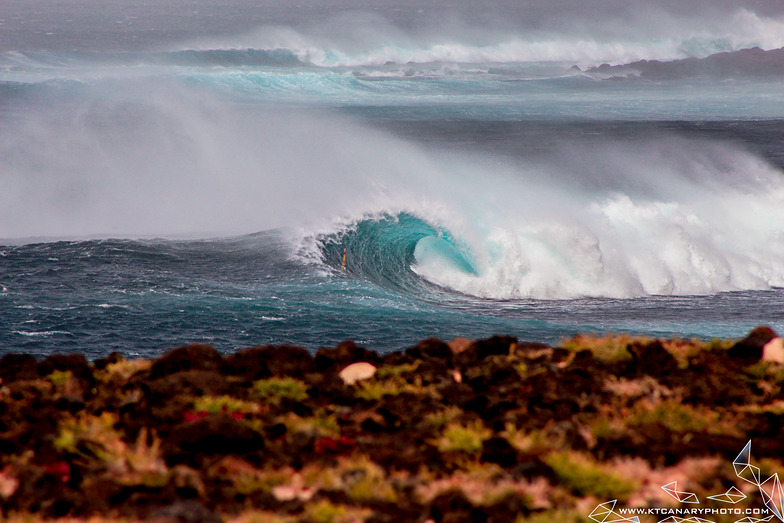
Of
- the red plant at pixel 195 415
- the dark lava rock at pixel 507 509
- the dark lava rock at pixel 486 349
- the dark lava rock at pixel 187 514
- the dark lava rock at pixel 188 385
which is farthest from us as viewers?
the dark lava rock at pixel 486 349

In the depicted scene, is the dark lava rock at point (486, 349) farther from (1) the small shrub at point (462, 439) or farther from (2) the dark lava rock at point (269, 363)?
(1) the small shrub at point (462, 439)

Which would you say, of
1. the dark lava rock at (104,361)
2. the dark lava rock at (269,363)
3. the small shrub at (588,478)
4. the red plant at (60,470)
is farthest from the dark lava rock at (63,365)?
the small shrub at (588,478)

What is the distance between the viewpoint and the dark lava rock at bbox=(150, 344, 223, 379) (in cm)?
986

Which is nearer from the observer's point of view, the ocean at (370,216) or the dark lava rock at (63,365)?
the dark lava rock at (63,365)

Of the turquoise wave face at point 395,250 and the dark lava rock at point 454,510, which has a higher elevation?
the dark lava rock at point 454,510

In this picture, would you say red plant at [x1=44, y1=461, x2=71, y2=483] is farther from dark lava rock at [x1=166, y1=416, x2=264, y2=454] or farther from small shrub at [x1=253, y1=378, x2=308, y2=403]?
small shrub at [x1=253, y1=378, x2=308, y2=403]

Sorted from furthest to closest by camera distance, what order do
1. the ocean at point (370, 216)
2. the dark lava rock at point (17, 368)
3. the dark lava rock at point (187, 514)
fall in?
the ocean at point (370, 216)
the dark lava rock at point (17, 368)
the dark lava rock at point (187, 514)

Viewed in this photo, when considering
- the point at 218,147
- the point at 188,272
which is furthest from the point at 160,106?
the point at 188,272

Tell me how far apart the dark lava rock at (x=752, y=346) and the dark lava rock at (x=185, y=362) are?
6.77 meters

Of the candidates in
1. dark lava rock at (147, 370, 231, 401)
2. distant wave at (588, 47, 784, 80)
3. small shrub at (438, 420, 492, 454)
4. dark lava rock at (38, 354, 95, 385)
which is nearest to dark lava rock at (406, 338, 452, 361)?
dark lava rock at (147, 370, 231, 401)

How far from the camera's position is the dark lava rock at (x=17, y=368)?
9.97 meters

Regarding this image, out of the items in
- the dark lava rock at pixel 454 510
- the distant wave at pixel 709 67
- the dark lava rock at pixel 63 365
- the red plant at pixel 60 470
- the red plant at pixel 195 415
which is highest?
the distant wave at pixel 709 67

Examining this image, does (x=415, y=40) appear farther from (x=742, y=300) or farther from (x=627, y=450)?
(x=627, y=450)

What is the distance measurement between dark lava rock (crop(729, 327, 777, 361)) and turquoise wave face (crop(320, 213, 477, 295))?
20.8 meters
